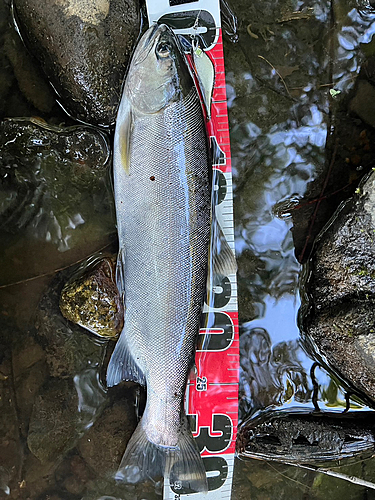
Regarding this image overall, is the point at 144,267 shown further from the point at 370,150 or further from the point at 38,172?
the point at 370,150

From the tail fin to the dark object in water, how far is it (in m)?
0.41

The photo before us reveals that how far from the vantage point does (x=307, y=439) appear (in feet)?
9.48

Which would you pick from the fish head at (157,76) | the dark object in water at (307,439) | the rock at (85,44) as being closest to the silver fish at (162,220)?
the fish head at (157,76)

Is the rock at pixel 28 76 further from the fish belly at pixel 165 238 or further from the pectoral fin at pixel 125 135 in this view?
the fish belly at pixel 165 238

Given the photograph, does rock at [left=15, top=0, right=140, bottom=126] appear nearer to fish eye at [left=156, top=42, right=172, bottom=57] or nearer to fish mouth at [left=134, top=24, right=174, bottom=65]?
fish mouth at [left=134, top=24, right=174, bottom=65]

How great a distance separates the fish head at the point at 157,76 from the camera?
2.43 m

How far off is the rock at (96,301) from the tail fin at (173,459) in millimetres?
697

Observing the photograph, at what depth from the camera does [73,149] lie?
9.11ft

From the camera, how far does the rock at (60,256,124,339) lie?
8.97 ft

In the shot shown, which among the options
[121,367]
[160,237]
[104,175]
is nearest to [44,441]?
[121,367]

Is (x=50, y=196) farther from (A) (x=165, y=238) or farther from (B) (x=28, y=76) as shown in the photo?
(A) (x=165, y=238)

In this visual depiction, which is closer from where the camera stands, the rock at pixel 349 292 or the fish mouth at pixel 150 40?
the fish mouth at pixel 150 40

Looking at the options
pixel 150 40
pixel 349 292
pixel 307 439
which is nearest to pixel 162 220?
pixel 150 40

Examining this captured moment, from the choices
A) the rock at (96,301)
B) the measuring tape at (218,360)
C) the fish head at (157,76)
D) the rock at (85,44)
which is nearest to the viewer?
the fish head at (157,76)
